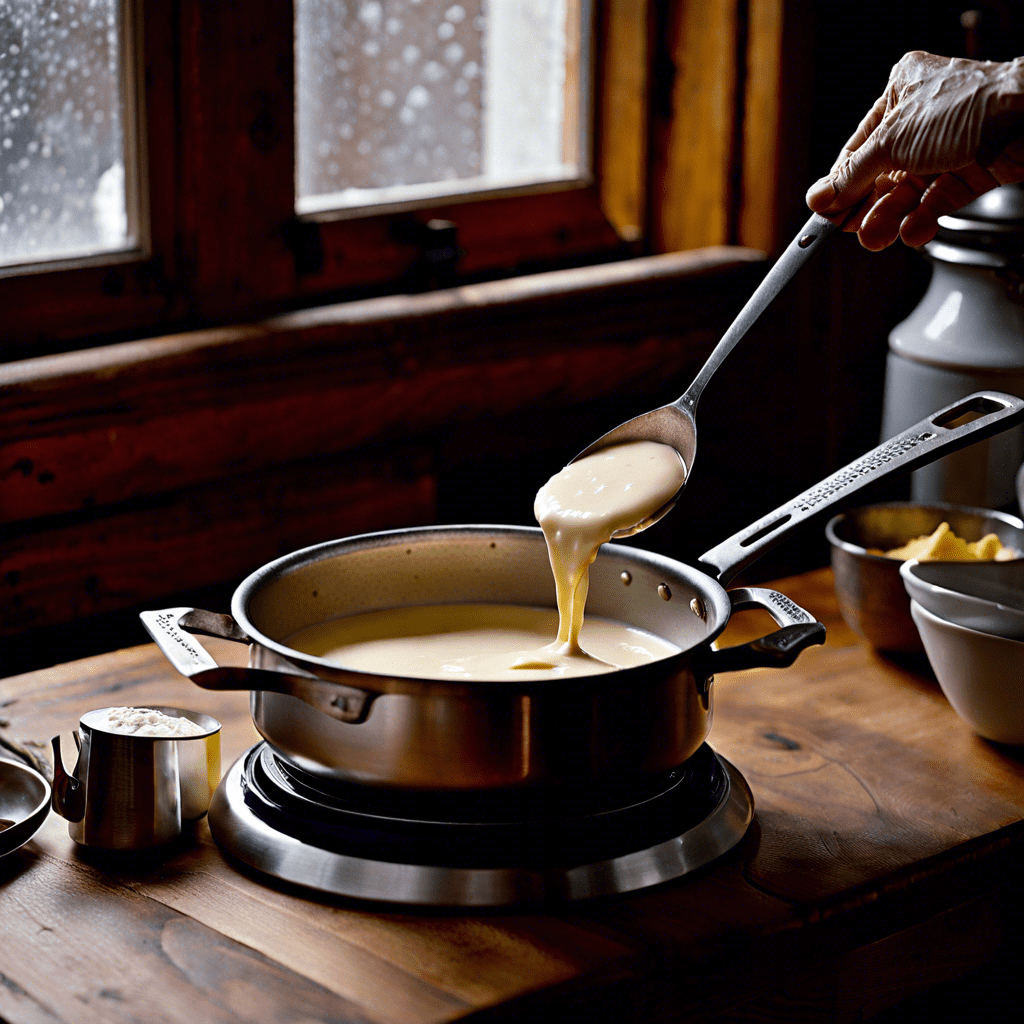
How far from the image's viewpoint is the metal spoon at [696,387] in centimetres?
133

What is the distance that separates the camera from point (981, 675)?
1.38 metres

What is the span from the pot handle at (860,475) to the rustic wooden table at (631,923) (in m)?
0.21

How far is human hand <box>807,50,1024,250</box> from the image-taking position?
1.31 metres

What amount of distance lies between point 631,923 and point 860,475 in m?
0.44

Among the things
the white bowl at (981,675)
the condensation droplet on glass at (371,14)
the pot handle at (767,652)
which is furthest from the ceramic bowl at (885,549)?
the condensation droplet on glass at (371,14)

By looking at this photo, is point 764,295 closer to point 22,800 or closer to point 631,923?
point 631,923

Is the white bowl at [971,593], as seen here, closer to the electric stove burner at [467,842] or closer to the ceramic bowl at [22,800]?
the electric stove burner at [467,842]

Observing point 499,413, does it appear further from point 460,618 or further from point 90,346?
point 460,618

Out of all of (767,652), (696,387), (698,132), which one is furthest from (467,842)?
(698,132)

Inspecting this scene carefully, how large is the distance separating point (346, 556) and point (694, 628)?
1.07ft

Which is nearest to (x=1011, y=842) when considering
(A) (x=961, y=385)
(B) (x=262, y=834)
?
(B) (x=262, y=834)

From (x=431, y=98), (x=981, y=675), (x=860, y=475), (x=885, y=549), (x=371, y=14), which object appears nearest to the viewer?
(x=860, y=475)

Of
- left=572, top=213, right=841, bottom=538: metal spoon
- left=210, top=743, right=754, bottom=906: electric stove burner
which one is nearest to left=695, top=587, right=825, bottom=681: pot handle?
left=210, top=743, right=754, bottom=906: electric stove burner

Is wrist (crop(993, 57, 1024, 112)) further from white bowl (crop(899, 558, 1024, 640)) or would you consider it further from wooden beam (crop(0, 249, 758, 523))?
wooden beam (crop(0, 249, 758, 523))
